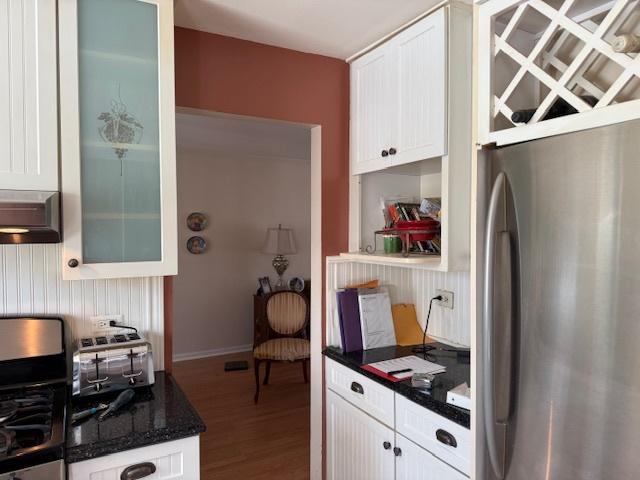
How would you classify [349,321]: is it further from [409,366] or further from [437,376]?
[437,376]

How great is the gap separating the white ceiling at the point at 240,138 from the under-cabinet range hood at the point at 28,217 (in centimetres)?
192

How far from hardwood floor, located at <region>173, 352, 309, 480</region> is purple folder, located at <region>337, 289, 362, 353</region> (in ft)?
3.33

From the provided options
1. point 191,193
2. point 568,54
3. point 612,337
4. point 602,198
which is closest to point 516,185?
point 602,198

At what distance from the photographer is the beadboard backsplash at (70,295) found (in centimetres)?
172

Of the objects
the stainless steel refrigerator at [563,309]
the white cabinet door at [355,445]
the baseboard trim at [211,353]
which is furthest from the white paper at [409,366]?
the baseboard trim at [211,353]

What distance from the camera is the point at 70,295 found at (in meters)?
1.82

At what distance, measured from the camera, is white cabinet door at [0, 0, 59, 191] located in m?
1.45

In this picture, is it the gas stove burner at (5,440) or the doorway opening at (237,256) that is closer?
the gas stove burner at (5,440)

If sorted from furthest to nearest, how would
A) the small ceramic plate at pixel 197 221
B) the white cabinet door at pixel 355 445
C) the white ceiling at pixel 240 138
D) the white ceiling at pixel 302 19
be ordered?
the small ceramic plate at pixel 197 221 → the white ceiling at pixel 240 138 → the white cabinet door at pixel 355 445 → the white ceiling at pixel 302 19

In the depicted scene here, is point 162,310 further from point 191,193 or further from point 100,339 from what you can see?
A: point 191,193

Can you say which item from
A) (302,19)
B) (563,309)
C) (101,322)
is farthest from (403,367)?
(302,19)

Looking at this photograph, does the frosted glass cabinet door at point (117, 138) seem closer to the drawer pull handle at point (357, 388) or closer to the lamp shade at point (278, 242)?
the drawer pull handle at point (357, 388)

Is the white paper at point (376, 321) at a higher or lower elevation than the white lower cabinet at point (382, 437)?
higher

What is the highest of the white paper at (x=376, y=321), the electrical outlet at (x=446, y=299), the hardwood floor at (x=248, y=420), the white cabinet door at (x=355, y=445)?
the electrical outlet at (x=446, y=299)
